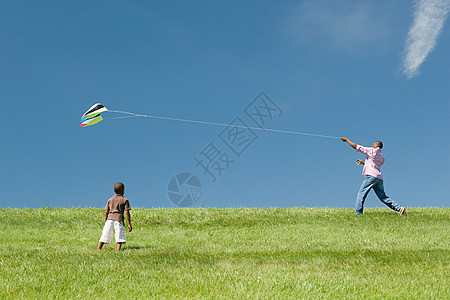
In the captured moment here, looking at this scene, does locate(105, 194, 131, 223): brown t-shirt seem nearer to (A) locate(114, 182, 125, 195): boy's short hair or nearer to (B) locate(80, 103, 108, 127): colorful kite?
(A) locate(114, 182, 125, 195): boy's short hair

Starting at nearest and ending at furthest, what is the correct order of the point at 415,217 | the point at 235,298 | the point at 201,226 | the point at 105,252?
the point at 235,298 → the point at 105,252 → the point at 201,226 → the point at 415,217

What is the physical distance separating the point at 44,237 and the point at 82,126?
3.53 metres

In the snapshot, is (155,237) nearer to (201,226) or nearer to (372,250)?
(201,226)

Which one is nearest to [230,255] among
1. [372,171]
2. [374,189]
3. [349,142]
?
[349,142]

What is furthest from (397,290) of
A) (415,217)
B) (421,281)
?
(415,217)

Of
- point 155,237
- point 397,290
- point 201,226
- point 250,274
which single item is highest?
point 201,226

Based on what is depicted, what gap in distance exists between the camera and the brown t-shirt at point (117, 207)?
10.6 metres

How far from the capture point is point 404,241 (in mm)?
11359

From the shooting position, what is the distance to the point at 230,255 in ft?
31.4

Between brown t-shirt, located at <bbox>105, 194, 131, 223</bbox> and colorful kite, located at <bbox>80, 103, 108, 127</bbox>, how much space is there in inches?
122

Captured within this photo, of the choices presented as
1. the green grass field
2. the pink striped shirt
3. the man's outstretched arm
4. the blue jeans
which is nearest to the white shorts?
the green grass field

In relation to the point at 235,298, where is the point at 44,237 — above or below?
above

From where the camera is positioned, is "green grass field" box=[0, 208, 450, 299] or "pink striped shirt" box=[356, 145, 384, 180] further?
"pink striped shirt" box=[356, 145, 384, 180]

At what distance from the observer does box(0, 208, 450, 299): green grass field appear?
6.25 metres
